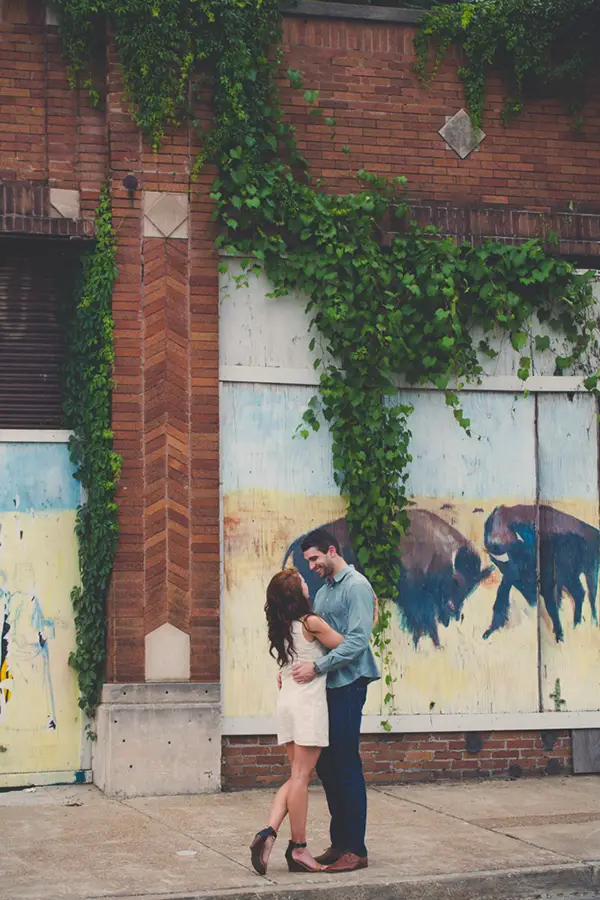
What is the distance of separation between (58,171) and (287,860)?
5.47 metres

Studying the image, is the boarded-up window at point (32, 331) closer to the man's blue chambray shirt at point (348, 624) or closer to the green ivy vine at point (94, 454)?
the green ivy vine at point (94, 454)

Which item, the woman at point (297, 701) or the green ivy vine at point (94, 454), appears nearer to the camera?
the woman at point (297, 701)

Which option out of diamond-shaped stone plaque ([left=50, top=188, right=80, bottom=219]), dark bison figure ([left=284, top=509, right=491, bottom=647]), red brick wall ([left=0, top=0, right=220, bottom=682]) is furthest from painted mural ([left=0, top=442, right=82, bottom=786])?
dark bison figure ([left=284, top=509, right=491, bottom=647])

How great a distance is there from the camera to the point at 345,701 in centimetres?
781

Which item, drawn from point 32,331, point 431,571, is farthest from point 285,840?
point 32,331

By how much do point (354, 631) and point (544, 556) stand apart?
4.01 metres

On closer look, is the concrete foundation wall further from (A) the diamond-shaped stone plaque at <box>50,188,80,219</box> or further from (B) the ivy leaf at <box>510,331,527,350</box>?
(B) the ivy leaf at <box>510,331,527,350</box>

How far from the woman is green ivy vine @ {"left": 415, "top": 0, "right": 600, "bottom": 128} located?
5305 millimetres

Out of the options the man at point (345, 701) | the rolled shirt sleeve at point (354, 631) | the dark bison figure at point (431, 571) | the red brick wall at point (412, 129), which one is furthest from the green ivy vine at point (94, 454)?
the rolled shirt sleeve at point (354, 631)

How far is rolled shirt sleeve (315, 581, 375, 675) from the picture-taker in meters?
7.65

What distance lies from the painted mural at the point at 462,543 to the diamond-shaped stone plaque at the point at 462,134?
6.57ft

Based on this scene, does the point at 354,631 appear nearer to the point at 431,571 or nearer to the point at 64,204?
the point at 431,571

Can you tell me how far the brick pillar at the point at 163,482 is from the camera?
1021cm

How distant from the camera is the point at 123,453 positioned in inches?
408
